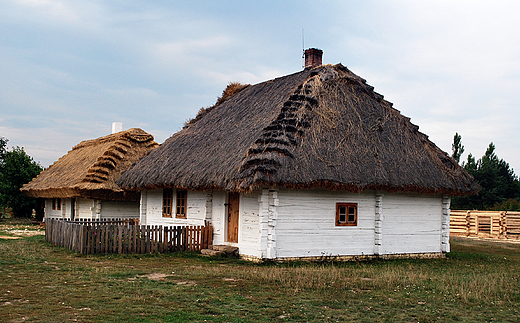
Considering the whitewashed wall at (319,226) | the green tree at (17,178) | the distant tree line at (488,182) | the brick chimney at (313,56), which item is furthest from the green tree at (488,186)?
the green tree at (17,178)

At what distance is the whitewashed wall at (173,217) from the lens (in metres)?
18.0

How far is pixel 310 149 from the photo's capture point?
50.3 ft

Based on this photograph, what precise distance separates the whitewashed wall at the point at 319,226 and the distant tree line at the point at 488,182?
32440mm

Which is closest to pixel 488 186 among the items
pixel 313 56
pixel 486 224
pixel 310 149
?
pixel 486 224

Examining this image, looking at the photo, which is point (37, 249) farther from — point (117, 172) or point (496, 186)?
point (496, 186)

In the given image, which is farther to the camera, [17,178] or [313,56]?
[17,178]

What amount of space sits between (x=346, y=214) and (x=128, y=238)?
6.91m

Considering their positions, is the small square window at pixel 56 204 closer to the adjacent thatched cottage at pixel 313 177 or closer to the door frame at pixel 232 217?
the adjacent thatched cottage at pixel 313 177

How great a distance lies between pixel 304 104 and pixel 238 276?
6.97m

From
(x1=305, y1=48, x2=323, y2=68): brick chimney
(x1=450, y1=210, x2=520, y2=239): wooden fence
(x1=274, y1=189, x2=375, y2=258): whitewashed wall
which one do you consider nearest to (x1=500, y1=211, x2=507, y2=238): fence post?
(x1=450, y1=210, x2=520, y2=239): wooden fence

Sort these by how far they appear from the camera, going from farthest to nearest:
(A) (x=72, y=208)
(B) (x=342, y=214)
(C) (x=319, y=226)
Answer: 1. (A) (x=72, y=208)
2. (B) (x=342, y=214)
3. (C) (x=319, y=226)

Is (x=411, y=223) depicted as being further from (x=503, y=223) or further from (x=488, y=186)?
(x=488, y=186)

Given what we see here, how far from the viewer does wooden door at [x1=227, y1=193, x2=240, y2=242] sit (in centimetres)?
1644

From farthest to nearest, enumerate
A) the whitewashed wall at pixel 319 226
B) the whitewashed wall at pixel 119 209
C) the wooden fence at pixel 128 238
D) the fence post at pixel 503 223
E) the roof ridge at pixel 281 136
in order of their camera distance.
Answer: the fence post at pixel 503 223
the whitewashed wall at pixel 119 209
the wooden fence at pixel 128 238
the whitewashed wall at pixel 319 226
the roof ridge at pixel 281 136
